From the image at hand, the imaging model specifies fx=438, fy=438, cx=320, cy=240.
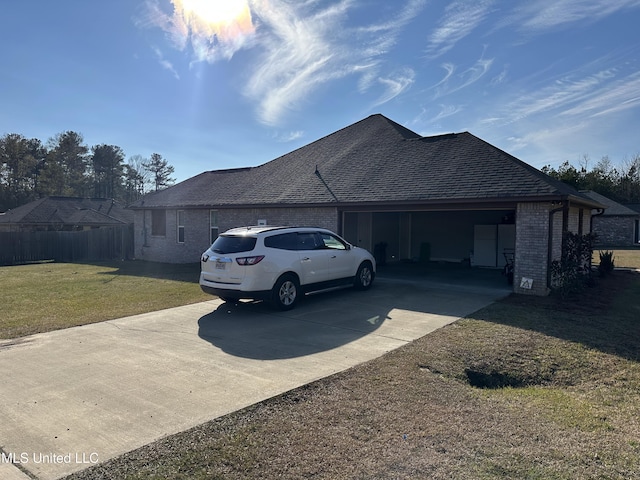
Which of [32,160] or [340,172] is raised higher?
[32,160]

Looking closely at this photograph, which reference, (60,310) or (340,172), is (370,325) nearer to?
(60,310)

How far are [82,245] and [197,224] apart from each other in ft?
30.2

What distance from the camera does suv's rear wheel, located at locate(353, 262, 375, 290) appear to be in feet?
36.6

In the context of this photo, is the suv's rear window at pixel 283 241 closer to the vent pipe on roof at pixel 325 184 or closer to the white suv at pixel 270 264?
the white suv at pixel 270 264

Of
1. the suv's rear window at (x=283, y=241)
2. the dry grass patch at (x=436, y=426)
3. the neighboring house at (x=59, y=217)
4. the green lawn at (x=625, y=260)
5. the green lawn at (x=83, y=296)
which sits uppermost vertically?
the neighboring house at (x=59, y=217)

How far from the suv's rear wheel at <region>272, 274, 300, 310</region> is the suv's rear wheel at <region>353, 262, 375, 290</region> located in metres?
2.32

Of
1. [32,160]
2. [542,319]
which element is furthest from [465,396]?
[32,160]

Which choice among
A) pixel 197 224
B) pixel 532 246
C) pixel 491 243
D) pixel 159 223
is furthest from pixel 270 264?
pixel 159 223

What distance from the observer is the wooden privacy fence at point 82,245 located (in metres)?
23.6

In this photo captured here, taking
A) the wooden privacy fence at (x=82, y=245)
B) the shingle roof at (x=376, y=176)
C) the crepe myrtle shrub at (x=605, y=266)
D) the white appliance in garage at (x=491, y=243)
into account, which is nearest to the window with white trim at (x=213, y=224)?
the shingle roof at (x=376, y=176)

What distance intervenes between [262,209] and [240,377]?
11.7 metres

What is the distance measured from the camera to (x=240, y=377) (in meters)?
5.14

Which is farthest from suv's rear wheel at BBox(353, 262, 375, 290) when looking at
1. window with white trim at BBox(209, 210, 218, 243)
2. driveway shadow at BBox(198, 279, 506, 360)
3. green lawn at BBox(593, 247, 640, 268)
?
green lawn at BBox(593, 247, 640, 268)

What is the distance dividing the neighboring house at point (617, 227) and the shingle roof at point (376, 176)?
25496mm
